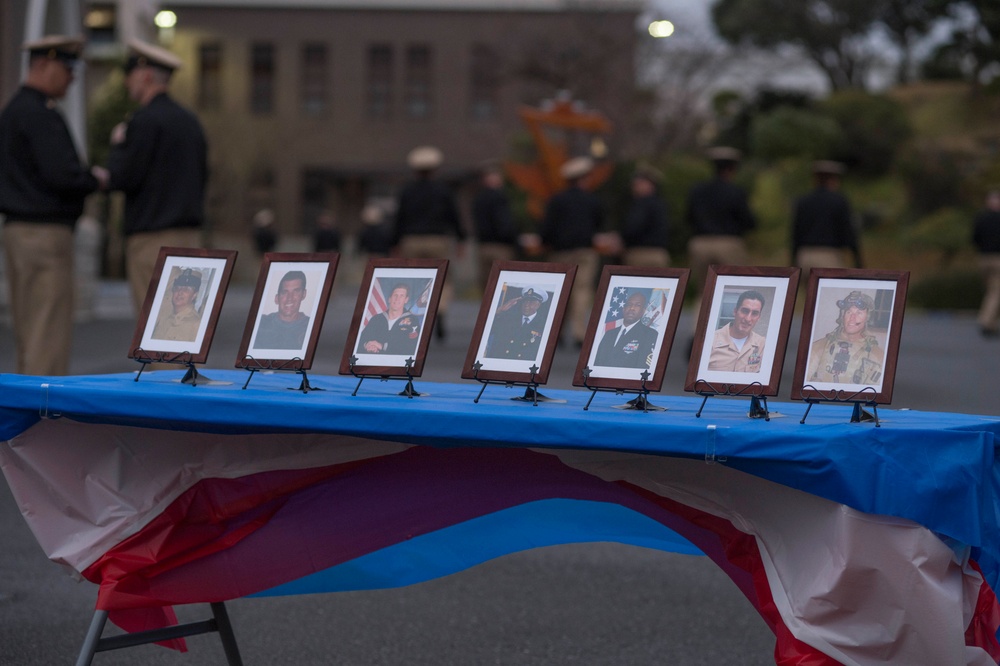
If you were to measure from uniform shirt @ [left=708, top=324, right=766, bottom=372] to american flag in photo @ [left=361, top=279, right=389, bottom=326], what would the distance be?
917 millimetres

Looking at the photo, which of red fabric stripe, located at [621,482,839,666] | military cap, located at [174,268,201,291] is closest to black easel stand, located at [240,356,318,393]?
military cap, located at [174,268,201,291]

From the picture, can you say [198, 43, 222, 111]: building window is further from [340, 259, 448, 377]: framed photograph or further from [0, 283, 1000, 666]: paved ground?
[340, 259, 448, 377]: framed photograph

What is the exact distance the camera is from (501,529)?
3.59 meters

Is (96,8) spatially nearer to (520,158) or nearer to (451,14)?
(451,14)

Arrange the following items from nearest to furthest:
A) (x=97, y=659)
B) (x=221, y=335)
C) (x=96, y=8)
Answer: (x=97, y=659), (x=221, y=335), (x=96, y=8)

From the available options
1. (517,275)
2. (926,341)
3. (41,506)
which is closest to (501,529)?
(517,275)

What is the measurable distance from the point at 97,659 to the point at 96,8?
41.8 meters

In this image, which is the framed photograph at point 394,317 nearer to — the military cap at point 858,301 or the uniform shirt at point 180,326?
the uniform shirt at point 180,326

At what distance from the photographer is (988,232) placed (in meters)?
18.8

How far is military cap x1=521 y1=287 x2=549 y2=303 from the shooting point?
3.28 metres

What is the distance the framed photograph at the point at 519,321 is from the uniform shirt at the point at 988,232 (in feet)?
55.8

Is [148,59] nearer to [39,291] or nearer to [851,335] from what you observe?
[39,291]

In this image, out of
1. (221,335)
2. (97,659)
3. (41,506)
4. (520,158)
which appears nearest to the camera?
(41,506)

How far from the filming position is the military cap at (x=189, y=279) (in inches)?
145
